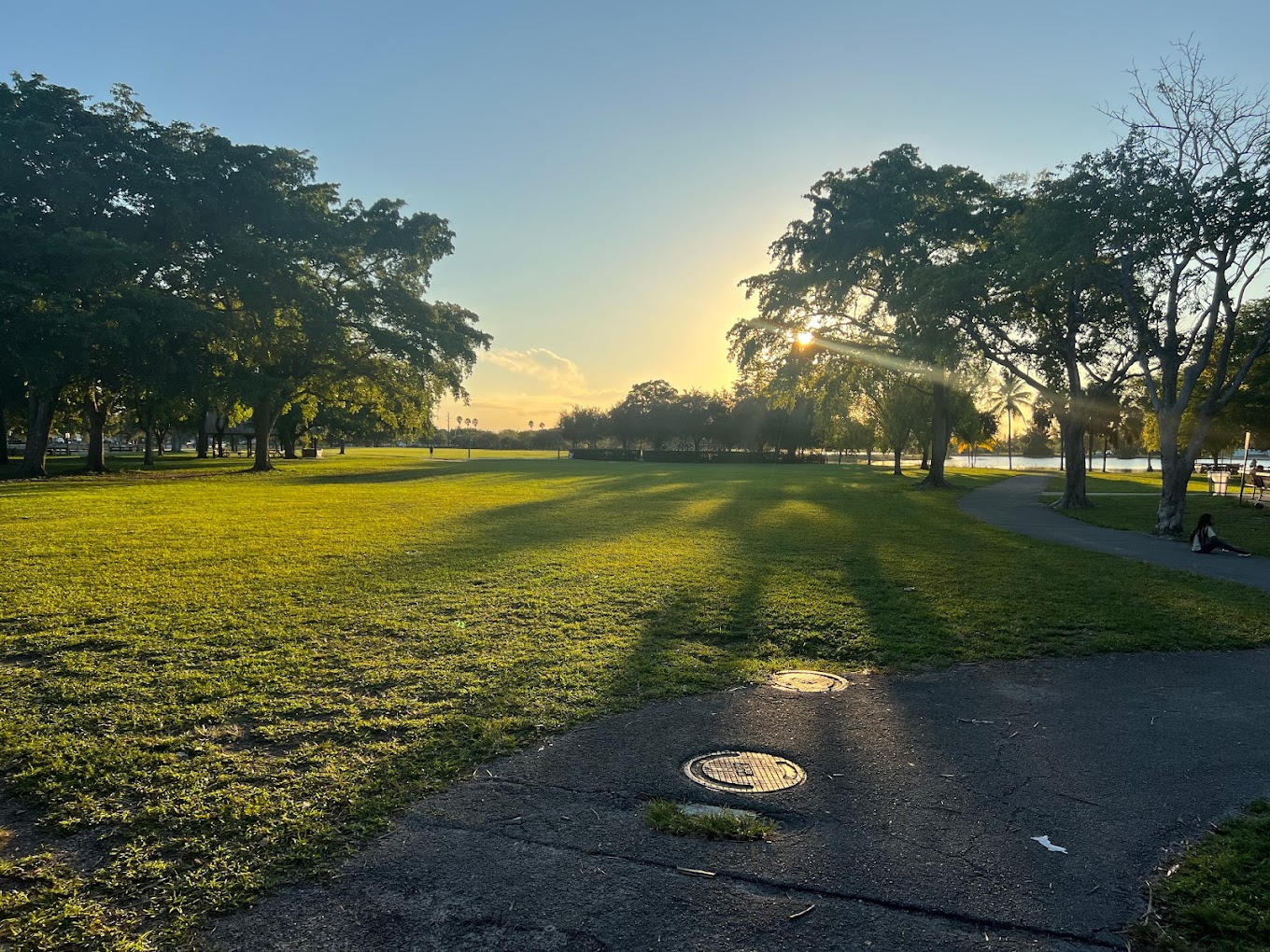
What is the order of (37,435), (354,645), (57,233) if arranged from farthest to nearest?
(37,435)
(57,233)
(354,645)

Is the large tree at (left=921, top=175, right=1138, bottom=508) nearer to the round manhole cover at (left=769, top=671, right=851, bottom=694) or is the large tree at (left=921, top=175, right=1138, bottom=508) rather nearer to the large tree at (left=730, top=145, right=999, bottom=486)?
the large tree at (left=730, top=145, right=999, bottom=486)

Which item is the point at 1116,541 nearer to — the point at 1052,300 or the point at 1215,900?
the point at 1052,300

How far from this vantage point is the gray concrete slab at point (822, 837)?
2.69m

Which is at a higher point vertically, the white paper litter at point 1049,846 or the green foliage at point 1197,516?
the green foliage at point 1197,516

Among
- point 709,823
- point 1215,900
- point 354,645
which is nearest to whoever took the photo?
point 1215,900

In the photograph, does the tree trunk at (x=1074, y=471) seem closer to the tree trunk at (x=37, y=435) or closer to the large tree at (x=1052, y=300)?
the large tree at (x=1052, y=300)

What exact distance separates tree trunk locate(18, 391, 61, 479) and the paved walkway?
33.9 meters

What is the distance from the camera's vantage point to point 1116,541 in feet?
48.3

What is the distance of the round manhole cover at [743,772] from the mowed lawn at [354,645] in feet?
3.21

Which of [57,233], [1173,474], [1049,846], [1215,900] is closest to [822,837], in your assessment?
[1049,846]

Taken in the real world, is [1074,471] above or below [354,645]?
above

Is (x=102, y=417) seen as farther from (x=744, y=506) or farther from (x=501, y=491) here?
(x=744, y=506)

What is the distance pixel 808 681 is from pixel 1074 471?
2160 centimetres

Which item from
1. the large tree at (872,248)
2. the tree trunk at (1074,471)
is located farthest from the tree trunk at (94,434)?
the tree trunk at (1074,471)
